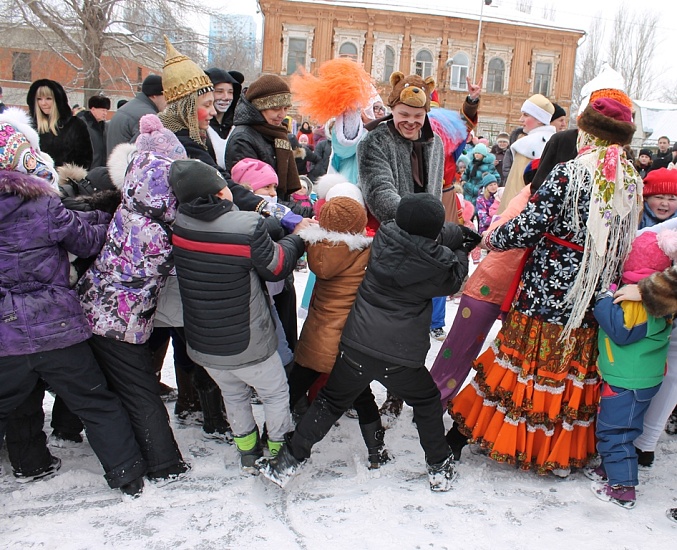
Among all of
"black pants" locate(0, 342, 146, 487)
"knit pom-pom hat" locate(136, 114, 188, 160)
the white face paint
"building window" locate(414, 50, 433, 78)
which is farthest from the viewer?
"building window" locate(414, 50, 433, 78)

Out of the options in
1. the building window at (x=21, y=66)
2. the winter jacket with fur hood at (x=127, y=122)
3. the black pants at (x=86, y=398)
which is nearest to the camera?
the black pants at (x=86, y=398)

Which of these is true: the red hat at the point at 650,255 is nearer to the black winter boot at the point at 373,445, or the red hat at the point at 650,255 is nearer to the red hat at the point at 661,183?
the red hat at the point at 661,183

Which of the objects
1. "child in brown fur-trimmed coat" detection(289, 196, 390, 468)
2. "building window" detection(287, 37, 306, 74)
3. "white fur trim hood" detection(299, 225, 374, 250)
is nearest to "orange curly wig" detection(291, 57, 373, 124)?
"child in brown fur-trimmed coat" detection(289, 196, 390, 468)

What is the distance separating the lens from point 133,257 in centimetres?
269

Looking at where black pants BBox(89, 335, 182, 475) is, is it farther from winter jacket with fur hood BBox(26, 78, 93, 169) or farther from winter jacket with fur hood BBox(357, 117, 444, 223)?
winter jacket with fur hood BBox(26, 78, 93, 169)

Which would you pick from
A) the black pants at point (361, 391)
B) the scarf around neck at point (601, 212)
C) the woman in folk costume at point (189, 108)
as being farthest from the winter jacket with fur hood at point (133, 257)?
the scarf around neck at point (601, 212)

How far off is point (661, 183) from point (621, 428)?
153 centimetres

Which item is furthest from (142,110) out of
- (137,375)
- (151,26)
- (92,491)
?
(151,26)

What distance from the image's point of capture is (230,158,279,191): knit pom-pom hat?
10.7ft

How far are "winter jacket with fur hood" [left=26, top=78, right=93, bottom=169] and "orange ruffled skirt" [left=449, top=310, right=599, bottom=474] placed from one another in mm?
4628

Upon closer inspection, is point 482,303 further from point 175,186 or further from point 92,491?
point 92,491

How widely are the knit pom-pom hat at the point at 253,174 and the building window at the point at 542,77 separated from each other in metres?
37.3

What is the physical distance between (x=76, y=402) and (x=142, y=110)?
2.24m

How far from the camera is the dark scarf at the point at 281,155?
11.9 feet
